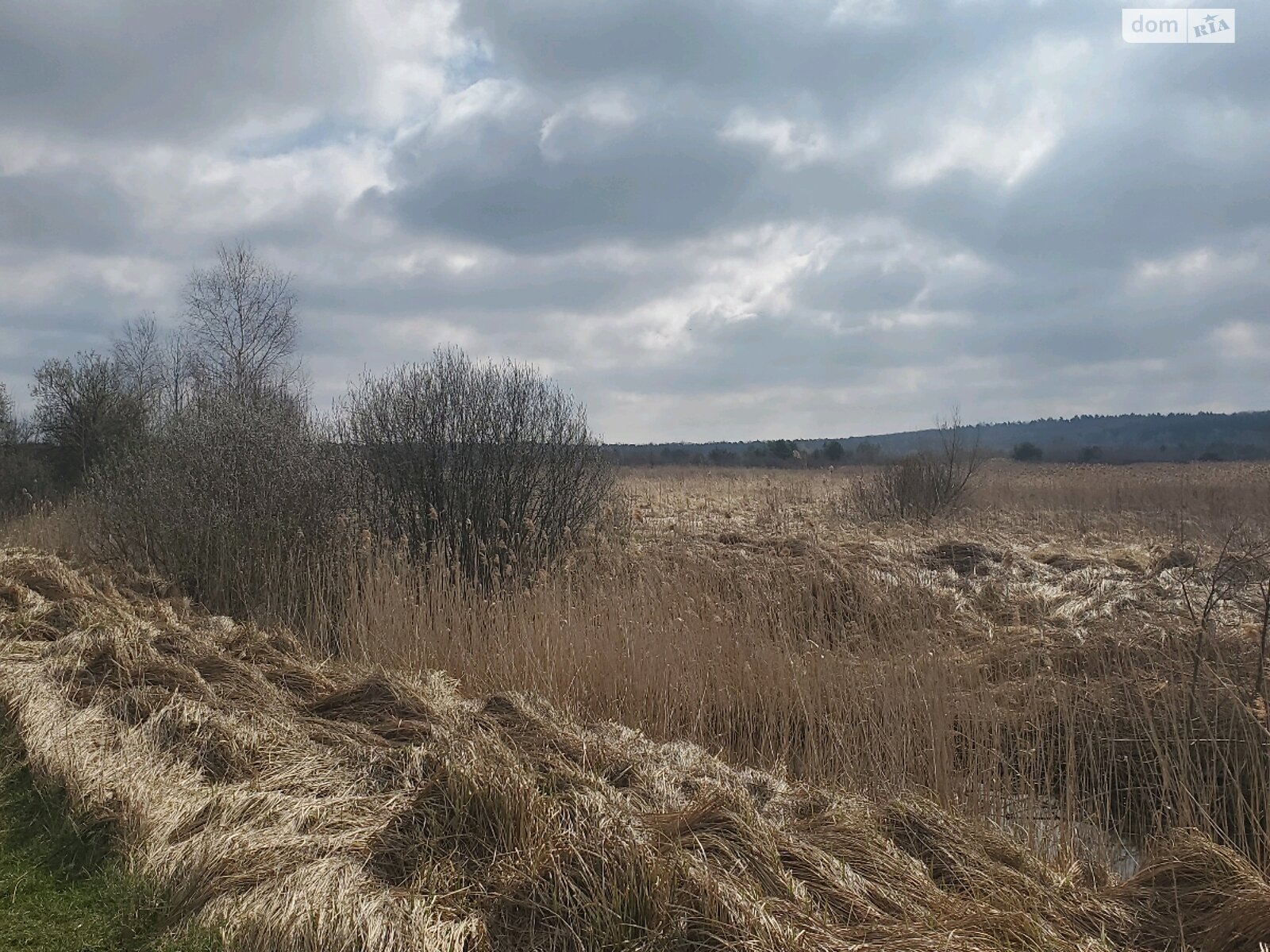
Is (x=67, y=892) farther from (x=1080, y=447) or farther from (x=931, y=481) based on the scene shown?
(x=1080, y=447)

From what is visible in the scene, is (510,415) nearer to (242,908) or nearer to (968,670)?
(968,670)

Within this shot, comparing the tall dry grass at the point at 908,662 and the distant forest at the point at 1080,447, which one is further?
the distant forest at the point at 1080,447

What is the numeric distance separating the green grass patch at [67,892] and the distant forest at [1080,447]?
10.5 m

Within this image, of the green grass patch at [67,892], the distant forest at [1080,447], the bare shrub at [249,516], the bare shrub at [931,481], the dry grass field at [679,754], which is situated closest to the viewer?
the dry grass field at [679,754]

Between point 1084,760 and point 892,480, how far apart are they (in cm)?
1457

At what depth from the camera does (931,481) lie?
63.2 feet

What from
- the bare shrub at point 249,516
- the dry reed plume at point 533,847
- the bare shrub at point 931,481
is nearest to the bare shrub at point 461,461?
the bare shrub at point 249,516

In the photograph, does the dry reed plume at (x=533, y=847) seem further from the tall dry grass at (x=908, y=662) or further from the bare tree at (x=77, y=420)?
the bare tree at (x=77, y=420)

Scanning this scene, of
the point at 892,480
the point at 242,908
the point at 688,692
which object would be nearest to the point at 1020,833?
the point at 688,692

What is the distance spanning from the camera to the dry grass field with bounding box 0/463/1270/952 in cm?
317

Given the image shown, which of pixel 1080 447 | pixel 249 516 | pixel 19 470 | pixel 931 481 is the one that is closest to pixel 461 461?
pixel 249 516

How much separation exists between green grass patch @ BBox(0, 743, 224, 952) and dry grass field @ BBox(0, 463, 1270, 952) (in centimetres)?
11

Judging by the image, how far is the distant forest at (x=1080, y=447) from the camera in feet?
90.2

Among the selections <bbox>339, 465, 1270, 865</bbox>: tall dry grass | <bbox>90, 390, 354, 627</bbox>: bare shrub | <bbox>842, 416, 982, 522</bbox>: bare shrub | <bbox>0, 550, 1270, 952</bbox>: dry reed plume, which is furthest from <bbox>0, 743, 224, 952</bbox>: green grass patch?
<bbox>842, 416, 982, 522</bbox>: bare shrub
